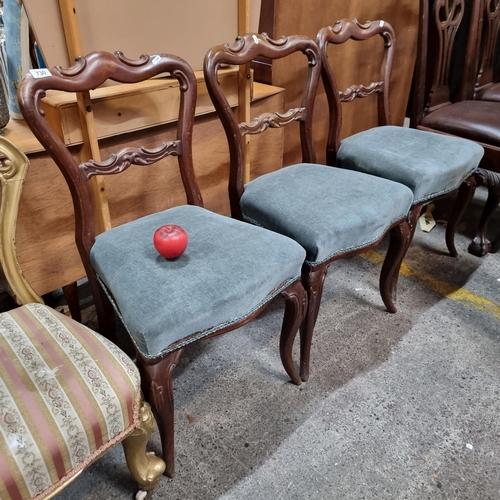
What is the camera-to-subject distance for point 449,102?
1979 mm

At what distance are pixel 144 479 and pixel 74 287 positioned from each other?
25.4 inches

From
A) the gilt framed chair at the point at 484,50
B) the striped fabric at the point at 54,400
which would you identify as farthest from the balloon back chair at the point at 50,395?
the gilt framed chair at the point at 484,50

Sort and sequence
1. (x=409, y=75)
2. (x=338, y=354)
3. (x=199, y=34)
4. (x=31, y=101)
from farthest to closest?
(x=409, y=75) < (x=338, y=354) < (x=199, y=34) < (x=31, y=101)

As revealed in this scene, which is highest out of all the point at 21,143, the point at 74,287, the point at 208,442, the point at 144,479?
the point at 21,143

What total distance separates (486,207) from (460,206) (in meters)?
0.16

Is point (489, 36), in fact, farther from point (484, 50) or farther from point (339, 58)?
point (339, 58)

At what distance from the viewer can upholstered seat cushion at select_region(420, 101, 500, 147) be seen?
1.70m

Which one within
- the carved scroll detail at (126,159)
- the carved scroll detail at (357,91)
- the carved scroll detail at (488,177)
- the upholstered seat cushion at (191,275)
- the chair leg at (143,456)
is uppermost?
the carved scroll detail at (357,91)

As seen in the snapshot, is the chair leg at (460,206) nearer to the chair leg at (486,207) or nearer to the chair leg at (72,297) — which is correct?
the chair leg at (486,207)

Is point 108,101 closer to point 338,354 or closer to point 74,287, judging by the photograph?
point 74,287

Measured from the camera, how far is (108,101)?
113 cm

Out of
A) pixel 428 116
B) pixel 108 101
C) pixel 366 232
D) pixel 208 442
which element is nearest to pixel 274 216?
pixel 366 232

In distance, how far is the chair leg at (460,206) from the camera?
174 centimetres

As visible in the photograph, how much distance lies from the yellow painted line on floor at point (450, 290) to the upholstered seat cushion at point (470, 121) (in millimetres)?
578
